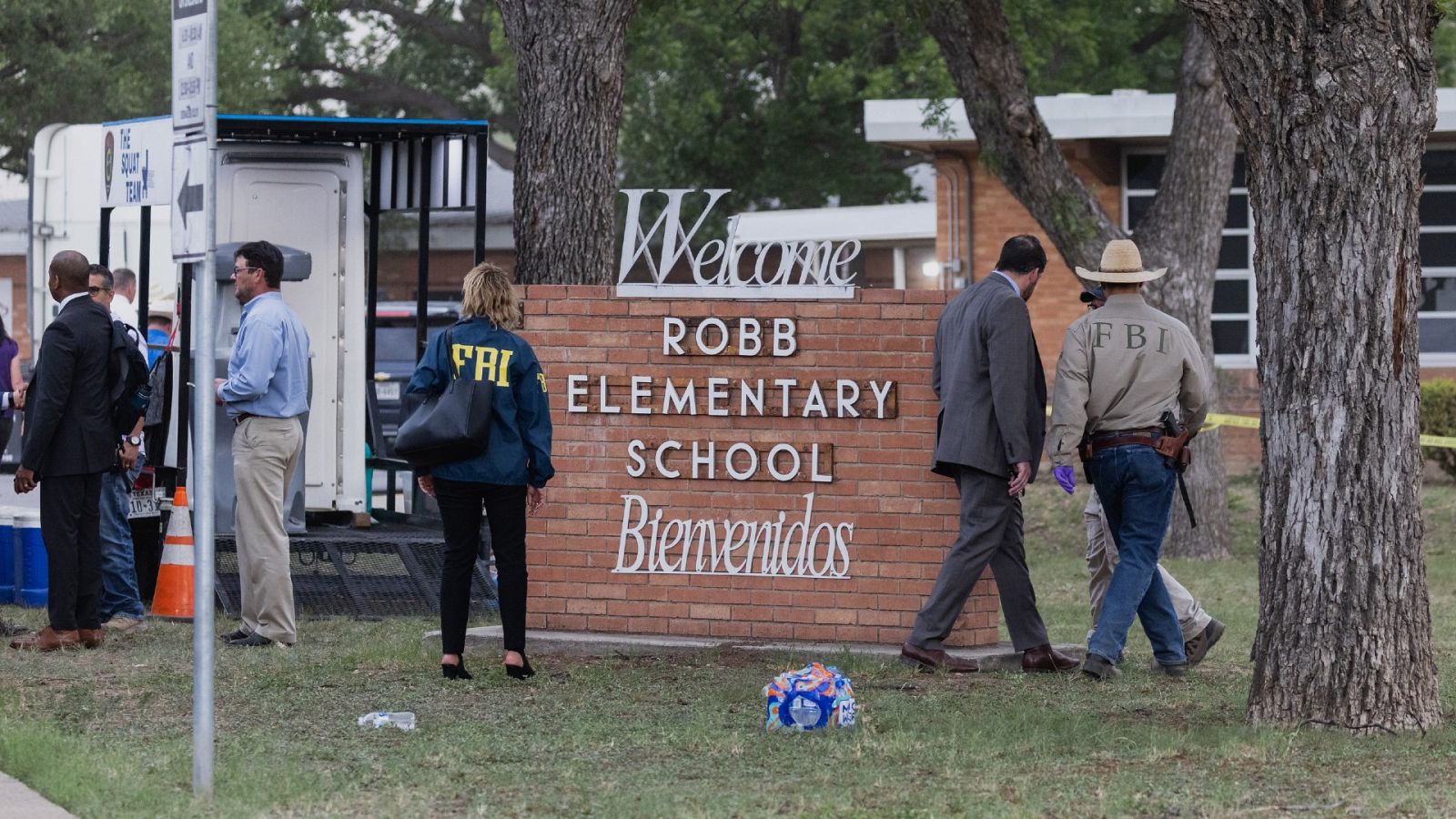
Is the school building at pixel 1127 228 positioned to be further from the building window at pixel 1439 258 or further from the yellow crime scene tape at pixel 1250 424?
the yellow crime scene tape at pixel 1250 424

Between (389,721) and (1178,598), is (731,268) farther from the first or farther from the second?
(389,721)

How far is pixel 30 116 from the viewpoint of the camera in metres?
26.7

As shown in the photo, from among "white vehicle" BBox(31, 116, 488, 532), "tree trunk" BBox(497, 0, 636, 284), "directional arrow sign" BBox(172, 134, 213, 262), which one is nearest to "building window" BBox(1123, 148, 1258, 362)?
"white vehicle" BBox(31, 116, 488, 532)

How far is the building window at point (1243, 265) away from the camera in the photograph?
67.7ft

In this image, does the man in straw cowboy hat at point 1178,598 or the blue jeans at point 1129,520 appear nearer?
the blue jeans at point 1129,520

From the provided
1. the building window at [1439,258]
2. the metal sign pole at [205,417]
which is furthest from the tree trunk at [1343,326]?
the building window at [1439,258]

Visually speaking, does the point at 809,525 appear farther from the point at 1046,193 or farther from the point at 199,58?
the point at 1046,193

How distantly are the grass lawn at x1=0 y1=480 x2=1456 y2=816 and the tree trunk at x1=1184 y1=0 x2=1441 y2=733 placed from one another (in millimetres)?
315

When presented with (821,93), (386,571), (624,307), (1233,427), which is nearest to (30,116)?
(821,93)

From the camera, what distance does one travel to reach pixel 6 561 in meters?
10.8

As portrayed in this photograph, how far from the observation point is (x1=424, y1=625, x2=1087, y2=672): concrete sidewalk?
8156 mm

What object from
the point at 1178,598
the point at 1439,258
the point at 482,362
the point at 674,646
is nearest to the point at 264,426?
the point at 482,362

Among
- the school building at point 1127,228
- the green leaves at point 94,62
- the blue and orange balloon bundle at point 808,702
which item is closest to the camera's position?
the blue and orange balloon bundle at point 808,702

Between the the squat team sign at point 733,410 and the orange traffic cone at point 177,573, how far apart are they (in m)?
2.62
